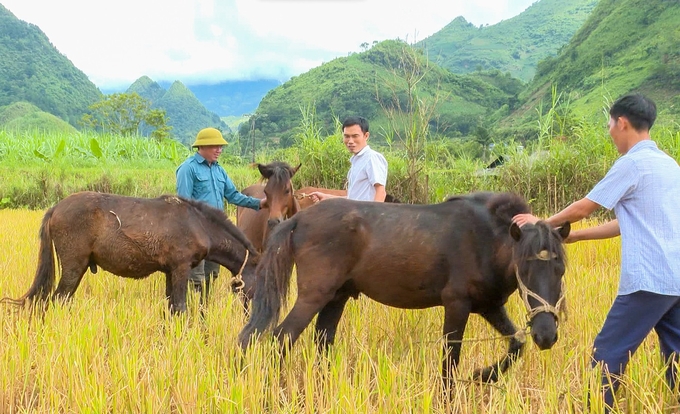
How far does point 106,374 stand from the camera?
3.68 meters

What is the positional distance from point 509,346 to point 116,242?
4.03 metres

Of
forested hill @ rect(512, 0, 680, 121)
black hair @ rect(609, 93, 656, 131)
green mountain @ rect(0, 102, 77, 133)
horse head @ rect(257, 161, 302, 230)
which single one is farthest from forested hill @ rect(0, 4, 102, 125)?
black hair @ rect(609, 93, 656, 131)

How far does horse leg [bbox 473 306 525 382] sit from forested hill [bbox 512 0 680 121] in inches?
1786

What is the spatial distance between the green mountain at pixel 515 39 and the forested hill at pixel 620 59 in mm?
49531

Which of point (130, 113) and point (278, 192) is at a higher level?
point (130, 113)

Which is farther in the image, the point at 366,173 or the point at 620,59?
the point at 620,59

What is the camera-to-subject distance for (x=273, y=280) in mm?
4406

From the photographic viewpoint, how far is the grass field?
3.28m

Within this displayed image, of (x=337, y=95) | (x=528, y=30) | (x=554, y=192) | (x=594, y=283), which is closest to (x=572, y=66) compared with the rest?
(x=337, y=95)

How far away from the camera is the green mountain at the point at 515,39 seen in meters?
122

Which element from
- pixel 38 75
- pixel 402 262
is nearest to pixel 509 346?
pixel 402 262

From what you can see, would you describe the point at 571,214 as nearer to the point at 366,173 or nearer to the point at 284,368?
the point at 284,368

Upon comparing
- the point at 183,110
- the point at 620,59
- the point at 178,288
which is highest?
the point at 183,110

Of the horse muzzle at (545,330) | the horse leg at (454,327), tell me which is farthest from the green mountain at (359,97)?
the horse muzzle at (545,330)
